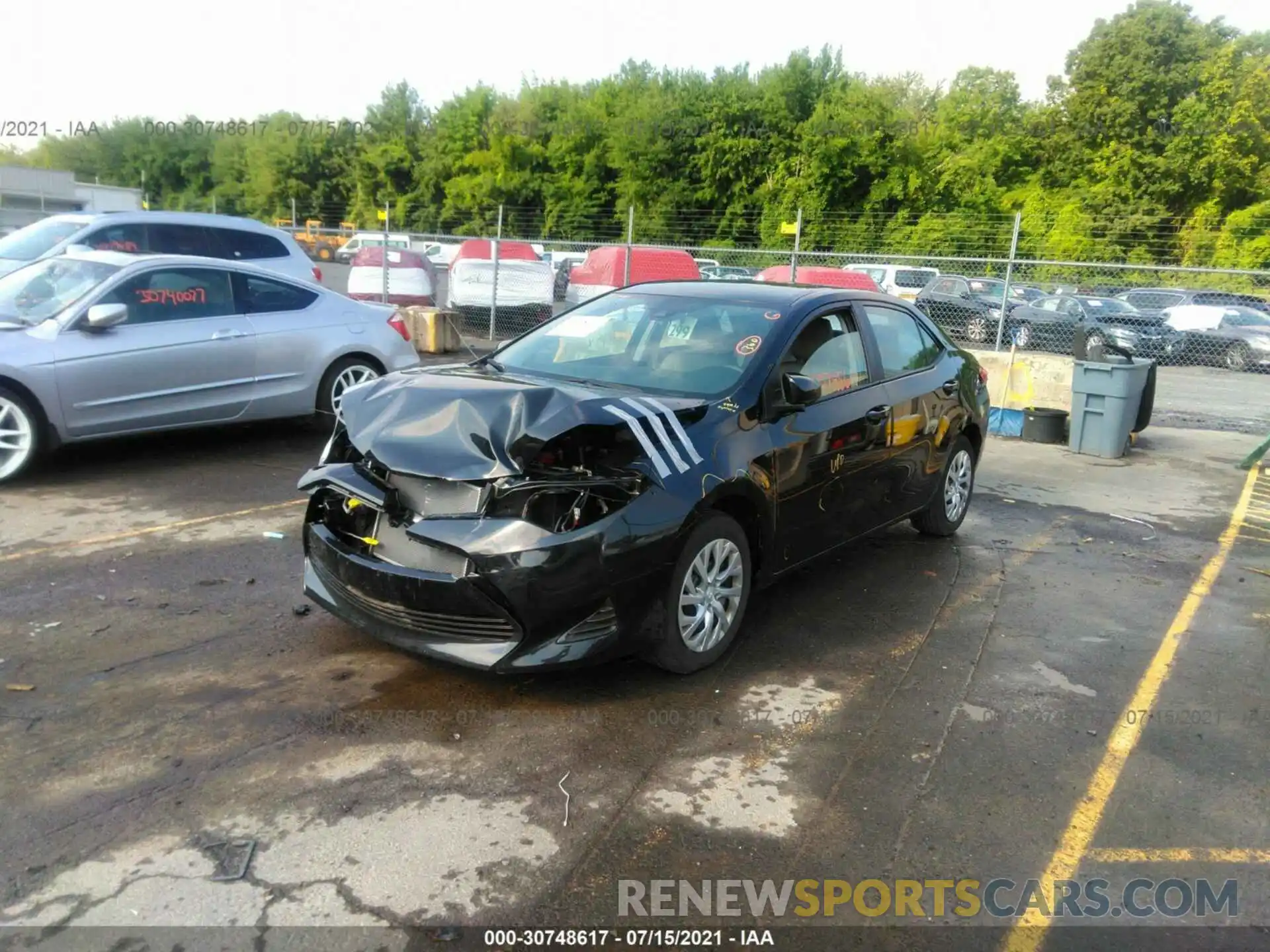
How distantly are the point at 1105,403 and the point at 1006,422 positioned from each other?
1260 mm

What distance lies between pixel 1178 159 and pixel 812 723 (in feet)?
140

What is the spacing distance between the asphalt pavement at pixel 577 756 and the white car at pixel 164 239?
5.57m

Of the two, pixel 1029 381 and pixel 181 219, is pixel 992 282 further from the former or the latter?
pixel 181 219

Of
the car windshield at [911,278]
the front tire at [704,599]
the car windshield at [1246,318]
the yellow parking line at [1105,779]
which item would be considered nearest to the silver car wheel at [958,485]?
the yellow parking line at [1105,779]

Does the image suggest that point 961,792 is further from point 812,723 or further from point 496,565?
point 496,565

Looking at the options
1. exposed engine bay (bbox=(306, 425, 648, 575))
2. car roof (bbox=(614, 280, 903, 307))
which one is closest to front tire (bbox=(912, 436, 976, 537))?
car roof (bbox=(614, 280, 903, 307))

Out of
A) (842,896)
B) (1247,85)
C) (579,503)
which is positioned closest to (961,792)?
(842,896)

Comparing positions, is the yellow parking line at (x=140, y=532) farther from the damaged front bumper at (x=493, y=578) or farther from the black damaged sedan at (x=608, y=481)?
the damaged front bumper at (x=493, y=578)

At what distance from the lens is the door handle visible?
17.2 ft

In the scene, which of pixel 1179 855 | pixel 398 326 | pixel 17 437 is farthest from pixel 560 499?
pixel 398 326

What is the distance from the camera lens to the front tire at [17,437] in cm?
648

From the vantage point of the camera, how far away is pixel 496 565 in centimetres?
363

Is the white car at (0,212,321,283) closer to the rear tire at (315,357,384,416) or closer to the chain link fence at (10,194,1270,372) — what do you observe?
the rear tire at (315,357,384,416)

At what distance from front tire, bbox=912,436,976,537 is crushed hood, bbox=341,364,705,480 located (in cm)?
260
